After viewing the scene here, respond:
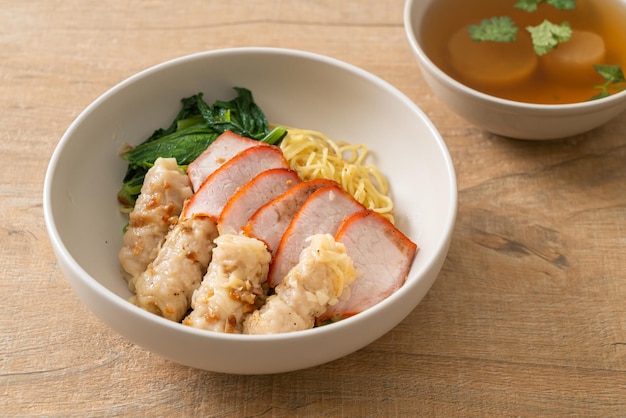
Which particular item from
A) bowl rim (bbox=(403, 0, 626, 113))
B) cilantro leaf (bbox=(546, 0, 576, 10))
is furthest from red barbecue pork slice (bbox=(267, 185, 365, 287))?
cilantro leaf (bbox=(546, 0, 576, 10))

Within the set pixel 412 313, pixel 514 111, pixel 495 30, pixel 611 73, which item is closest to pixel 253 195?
pixel 412 313

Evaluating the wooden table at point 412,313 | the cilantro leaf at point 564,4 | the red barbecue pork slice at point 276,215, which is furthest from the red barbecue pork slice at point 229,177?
the cilantro leaf at point 564,4

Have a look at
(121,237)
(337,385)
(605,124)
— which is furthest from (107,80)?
(605,124)

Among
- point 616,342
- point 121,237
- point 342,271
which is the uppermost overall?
point 342,271

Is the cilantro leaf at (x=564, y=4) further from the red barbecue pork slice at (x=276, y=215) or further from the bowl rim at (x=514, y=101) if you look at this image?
the red barbecue pork slice at (x=276, y=215)

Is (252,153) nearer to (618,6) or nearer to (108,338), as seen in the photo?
(108,338)

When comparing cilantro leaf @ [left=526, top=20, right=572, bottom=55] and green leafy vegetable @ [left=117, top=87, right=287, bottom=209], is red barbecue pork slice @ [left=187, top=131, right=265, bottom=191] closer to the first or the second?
green leafy vegetable @ [left=117, top=87, right=287, bottom=209]
